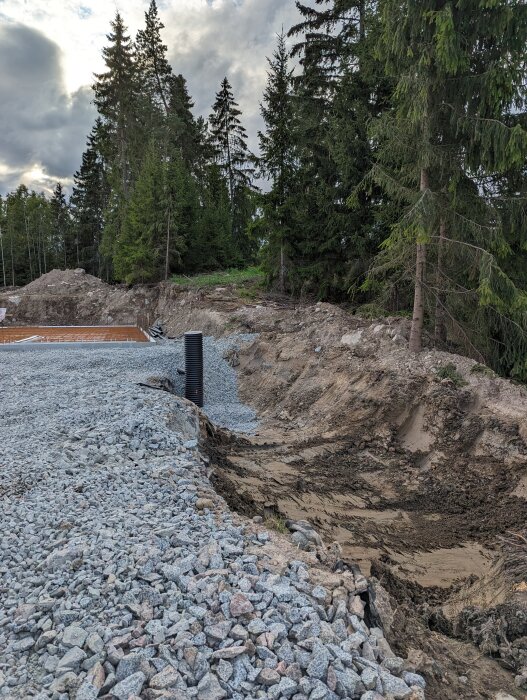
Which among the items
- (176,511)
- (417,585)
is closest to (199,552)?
(176,511)

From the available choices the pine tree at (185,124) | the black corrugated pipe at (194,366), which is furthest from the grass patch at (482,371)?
the pine tree at (185,124)

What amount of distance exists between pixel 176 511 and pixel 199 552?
814 mm

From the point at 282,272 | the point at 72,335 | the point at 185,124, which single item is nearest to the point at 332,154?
the point at 282,272

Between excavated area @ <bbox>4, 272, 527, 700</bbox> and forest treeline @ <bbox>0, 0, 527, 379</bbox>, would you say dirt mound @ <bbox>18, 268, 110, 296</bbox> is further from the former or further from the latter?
excavated area @ <bbox>4, 272, 527, 700</bbox>

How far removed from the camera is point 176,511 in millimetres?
3963

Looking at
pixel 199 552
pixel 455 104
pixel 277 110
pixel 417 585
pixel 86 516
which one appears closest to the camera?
pixel 199 552

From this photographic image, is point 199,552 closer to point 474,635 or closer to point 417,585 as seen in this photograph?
point 474,635

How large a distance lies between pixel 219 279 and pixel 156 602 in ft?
65.1

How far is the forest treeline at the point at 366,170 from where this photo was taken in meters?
7.88

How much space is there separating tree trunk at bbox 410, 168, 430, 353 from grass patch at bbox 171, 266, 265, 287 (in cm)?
1099

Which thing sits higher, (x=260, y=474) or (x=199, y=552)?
(x=199, y=552)

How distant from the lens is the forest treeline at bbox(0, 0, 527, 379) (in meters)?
7.88

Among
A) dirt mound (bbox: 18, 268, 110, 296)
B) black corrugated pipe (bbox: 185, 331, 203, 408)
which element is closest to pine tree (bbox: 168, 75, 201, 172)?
dirt mound (bbox: 18, 268, 110, 296)

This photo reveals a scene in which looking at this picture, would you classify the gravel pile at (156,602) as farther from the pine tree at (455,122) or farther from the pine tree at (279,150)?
the pine tree at (279,150)
